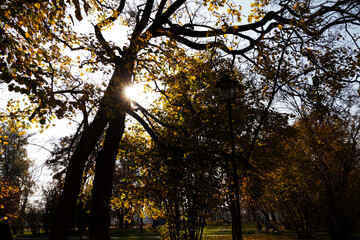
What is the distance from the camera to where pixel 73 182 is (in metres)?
6.63

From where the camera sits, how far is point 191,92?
984 cm

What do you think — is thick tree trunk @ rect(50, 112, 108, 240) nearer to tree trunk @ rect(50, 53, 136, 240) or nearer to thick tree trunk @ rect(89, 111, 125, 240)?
tree trunk @ rect(50, 53, 136, 240)

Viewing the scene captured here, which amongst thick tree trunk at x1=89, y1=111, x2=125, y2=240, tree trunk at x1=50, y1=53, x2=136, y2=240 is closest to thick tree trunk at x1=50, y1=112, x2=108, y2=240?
tree trunk at x1=50, y1=53, x2=136, y2=240

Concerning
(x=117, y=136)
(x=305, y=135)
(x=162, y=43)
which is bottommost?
(x=117, y=136)

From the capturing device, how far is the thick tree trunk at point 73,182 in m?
6.23

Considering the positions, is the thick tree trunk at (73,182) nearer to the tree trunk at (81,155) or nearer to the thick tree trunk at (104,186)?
the tree trunk at (81,155)

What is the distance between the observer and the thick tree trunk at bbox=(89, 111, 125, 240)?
260 inches

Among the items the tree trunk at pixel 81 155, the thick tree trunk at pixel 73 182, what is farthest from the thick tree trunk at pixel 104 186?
the thick tree trunk at pixel 73 182

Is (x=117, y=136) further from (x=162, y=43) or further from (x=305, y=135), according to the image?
(x=305, y=135)

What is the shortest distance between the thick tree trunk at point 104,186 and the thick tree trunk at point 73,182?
1.58ft

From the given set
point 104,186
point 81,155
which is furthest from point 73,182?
point 104,186

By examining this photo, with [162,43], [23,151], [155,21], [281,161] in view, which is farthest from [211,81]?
[23,151]

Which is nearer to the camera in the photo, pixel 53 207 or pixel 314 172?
pixel 314 172

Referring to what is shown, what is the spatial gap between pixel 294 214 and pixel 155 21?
18.1m
